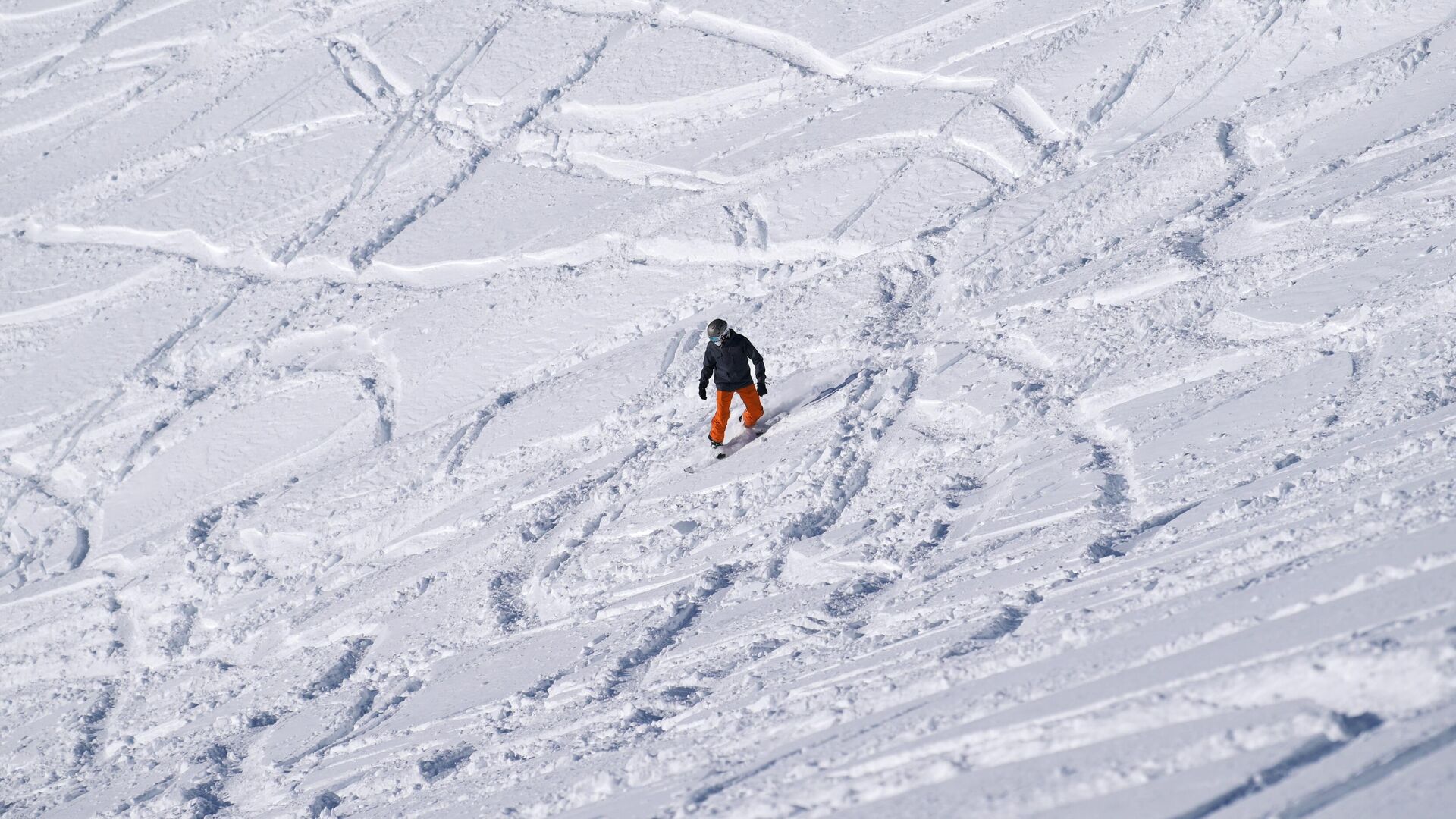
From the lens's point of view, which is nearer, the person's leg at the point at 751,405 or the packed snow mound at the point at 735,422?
the packed snow mound at the point at 735,422

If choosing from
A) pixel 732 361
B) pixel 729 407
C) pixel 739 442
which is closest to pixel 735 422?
pixel 739 442

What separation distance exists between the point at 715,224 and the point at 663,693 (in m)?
5.31

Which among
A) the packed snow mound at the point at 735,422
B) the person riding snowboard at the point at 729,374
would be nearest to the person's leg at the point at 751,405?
the person riding snowboard at the point at 729,374

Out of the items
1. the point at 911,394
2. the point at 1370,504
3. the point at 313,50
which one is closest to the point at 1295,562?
the point at 1370,504

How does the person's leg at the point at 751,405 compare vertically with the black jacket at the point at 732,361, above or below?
below

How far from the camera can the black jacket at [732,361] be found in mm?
7535

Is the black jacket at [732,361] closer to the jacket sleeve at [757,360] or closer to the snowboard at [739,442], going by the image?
the jacket sleeve at [757,360]

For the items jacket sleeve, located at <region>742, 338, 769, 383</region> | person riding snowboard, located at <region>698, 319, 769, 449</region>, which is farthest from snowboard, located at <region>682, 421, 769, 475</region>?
jacket sleeve, located at <region>742, 338, 769, 383</region>

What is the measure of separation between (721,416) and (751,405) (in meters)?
0.20

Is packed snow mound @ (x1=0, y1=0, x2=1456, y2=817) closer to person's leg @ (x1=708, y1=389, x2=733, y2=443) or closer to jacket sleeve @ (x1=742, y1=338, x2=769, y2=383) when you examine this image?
person's leg @ (x1=708, y1=389, x2=733, y2=443)

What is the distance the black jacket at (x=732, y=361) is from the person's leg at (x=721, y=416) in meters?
0.04

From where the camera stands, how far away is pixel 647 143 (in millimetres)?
11523

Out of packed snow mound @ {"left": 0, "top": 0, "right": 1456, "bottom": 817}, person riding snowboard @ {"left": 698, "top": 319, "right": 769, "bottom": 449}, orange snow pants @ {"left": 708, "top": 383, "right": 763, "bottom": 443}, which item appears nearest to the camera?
packed snow mound @ {"left": 0, "top": 0, "right": 1456, "bottom": 817}

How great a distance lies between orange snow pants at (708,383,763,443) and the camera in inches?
302
